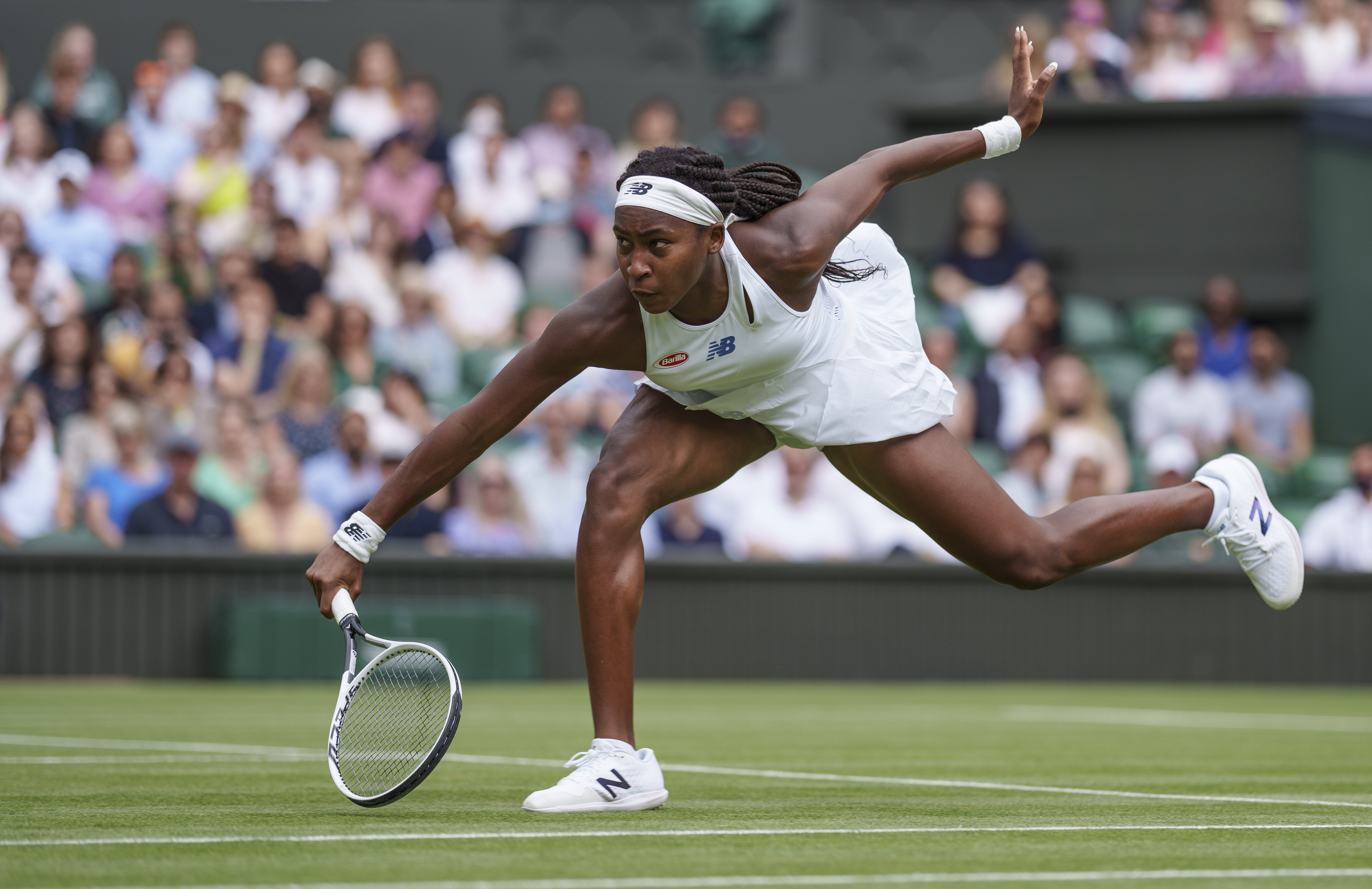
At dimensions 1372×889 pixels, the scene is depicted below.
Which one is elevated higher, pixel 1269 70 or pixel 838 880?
pixel 1269 70

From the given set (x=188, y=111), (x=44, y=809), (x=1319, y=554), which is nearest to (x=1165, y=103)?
(x=1319, y=554)

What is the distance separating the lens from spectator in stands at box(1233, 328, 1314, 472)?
1324cm

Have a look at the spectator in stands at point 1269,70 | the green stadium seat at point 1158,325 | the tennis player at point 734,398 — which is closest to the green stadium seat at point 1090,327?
the green stadium seat at point 1158,325

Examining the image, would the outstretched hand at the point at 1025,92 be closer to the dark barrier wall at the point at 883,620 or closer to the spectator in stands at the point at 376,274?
the dark barrier wall at the point at 883,620

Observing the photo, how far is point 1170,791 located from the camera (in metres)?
5.19

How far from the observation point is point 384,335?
1311 cm

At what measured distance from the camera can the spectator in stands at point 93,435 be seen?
37.7ft

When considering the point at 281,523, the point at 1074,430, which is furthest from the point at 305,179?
the point at 1074,430

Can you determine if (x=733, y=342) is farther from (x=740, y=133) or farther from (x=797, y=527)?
(x=740, y=133)

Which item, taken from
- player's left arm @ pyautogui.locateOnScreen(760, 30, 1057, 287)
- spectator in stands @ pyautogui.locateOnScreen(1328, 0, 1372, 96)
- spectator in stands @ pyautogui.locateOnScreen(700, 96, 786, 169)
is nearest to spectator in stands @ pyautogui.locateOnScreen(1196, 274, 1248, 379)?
spectator in stands @ pyautogui.locateOnScreen(1328, 0, 1372, 96)

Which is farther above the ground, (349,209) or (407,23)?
(407,23)

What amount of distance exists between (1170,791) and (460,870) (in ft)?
8.39

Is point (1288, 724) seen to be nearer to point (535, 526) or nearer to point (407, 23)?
point (535, 526)

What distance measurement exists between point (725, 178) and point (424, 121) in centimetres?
980
